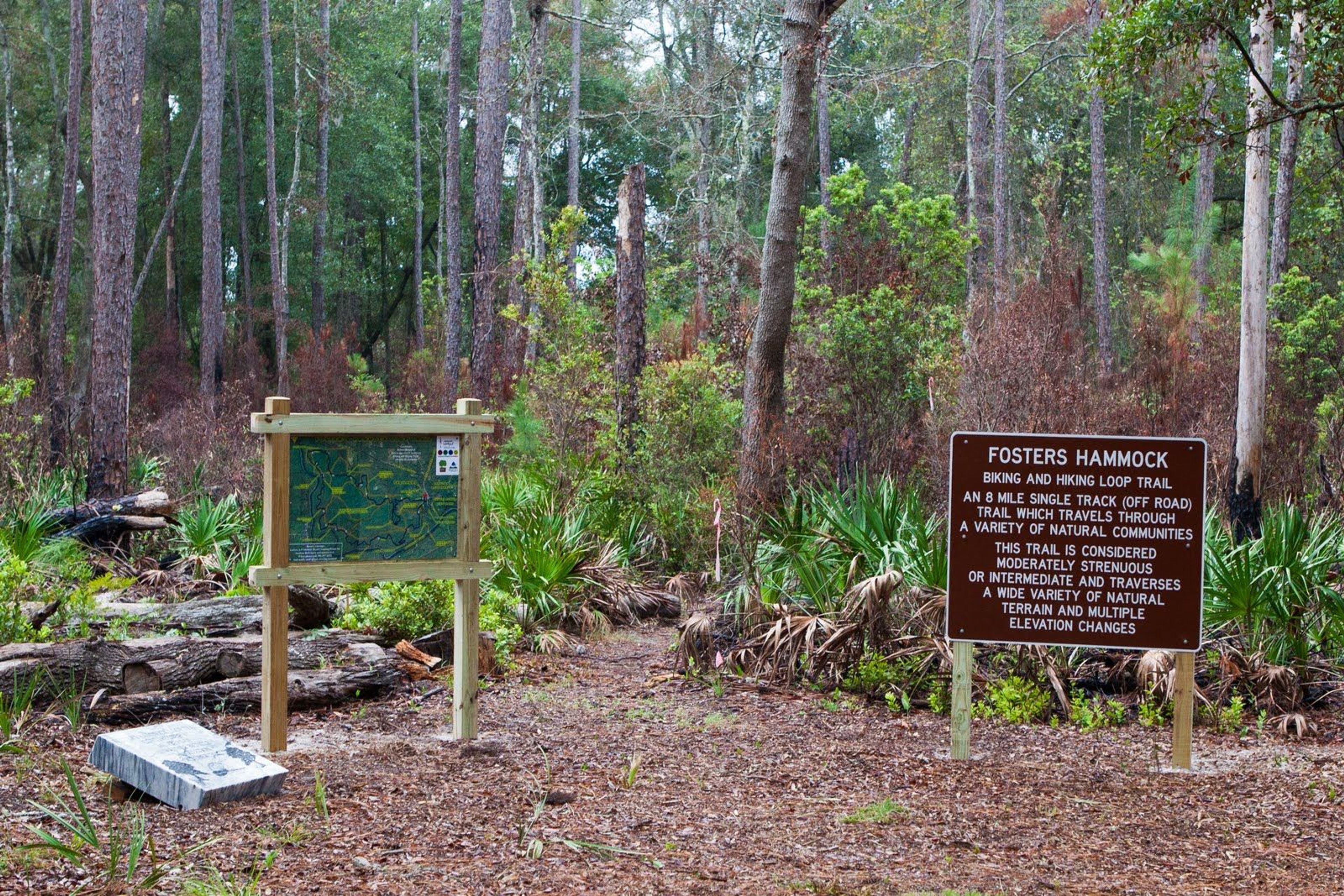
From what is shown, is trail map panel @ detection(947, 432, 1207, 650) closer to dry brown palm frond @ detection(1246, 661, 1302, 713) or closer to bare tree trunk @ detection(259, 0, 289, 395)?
dry brown palm frond @ detection(1246, 661, 1302, 713)

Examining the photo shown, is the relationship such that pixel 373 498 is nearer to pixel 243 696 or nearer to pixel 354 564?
pixel 354 564

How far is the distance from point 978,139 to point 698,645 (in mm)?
22218

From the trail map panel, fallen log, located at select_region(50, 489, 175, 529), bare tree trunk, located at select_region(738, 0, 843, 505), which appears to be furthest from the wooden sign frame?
fallen log, located at select_region(50, 489, 175, 529)

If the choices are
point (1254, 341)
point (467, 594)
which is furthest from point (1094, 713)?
point (1254, 341)

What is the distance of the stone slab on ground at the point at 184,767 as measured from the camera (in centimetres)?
505

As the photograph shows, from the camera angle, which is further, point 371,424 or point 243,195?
point 243,195

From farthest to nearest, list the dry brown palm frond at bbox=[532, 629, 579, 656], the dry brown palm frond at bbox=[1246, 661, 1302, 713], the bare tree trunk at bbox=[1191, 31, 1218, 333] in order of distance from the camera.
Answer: the bare tree trunk at bbox=[1191, 31, 1218, 333]
the dry brown palm frond at bbox=[532, 629, 579, 656]
the dry brown palm frond at bbox=[1246, 661, 1302, 713]

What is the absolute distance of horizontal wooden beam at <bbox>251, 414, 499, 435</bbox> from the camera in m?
6.14

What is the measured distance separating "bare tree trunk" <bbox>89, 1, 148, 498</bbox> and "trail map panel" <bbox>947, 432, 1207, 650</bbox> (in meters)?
11.5

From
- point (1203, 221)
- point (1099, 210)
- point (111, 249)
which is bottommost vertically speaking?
point (111, 249)

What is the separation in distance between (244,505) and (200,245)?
30935 millimetres

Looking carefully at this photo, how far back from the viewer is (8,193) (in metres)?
33.2

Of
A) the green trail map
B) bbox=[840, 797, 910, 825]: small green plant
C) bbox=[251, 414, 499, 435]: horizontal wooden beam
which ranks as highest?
bbox=[251, 414, 499, 435]: horizontal wooden beam

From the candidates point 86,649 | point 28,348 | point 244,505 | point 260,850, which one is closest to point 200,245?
point 28,348
